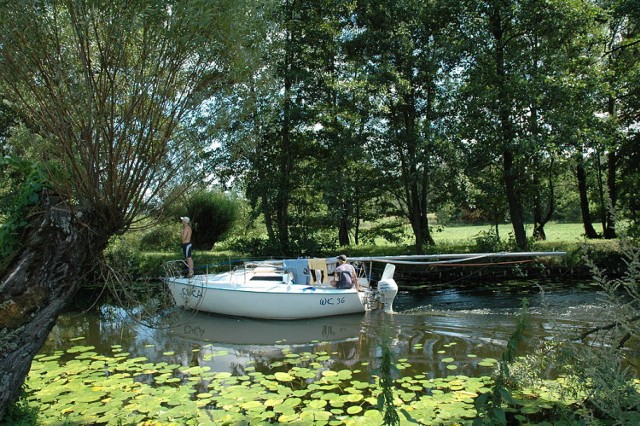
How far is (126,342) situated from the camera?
10727 millimetres

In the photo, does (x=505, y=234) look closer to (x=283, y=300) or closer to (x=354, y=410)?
(x=283, y=300)

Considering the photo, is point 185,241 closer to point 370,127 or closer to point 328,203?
point 328,203

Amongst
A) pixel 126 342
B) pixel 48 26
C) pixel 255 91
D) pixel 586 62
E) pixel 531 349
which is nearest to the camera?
pixel 48 26

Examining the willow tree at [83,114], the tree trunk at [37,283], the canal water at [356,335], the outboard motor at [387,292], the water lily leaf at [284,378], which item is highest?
the willow tree at [83,114]

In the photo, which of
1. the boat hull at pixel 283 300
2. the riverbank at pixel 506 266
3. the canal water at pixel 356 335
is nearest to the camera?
the canal water at pixel 356 335

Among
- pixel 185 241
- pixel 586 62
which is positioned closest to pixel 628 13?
pixel 586 62

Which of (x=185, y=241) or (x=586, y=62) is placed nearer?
(x=185, y=241)

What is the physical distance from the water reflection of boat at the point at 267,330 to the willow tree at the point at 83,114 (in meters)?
6.09

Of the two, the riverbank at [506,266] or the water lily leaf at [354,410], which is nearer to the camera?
the water lily leaf at [354,410]

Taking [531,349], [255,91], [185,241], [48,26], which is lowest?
[531,349]

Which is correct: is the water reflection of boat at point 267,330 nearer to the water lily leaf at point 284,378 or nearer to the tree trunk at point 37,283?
the water lily leaf at point 284,378

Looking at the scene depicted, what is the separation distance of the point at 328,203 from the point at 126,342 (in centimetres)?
1042

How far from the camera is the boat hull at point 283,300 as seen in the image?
43.3 ft

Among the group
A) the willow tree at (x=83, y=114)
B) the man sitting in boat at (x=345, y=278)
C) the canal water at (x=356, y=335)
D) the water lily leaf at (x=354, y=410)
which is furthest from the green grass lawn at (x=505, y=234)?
the willow tree at (x=83, y=114)
